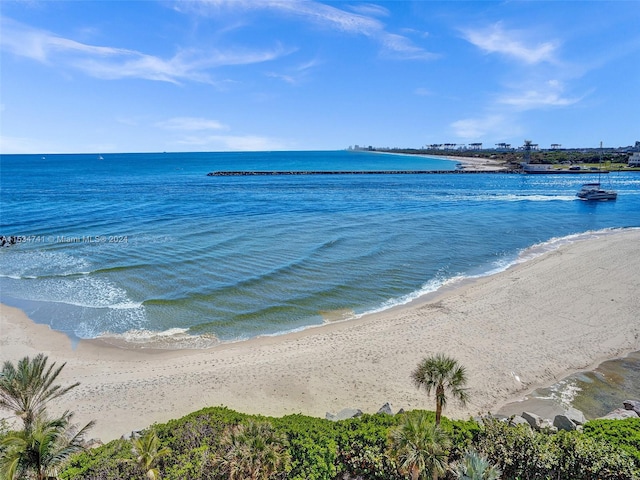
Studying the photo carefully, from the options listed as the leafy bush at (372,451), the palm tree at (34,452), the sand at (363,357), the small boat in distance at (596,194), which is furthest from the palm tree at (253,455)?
the small boat in distance at (596,194)

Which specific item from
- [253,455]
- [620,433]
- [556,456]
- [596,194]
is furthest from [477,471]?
[596,194]

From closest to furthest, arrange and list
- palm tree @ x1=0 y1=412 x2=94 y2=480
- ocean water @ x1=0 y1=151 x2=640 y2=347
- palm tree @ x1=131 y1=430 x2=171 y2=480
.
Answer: palm tree @ x1=0 y1=412 x2=94 y2=480, palm tree @ x1=131 y1=430 x2=171 y2=480, ocean water @ x1=0 y1=151 x2=640 y2=347

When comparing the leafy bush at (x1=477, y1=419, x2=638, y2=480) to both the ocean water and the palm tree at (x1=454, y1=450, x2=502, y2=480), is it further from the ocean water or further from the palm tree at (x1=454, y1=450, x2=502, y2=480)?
the ocean water

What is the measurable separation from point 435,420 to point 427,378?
201cm

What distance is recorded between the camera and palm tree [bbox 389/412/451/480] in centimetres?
1004

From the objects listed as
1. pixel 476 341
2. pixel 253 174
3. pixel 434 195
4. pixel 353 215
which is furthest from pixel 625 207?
pixel 253 174

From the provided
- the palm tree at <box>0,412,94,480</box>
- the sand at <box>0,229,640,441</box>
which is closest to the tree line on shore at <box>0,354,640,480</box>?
the palm tree at <box>0,412,94,480</box>

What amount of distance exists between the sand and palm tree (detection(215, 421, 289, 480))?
5575 mm

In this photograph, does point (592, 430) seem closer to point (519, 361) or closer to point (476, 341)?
point (519, 361)

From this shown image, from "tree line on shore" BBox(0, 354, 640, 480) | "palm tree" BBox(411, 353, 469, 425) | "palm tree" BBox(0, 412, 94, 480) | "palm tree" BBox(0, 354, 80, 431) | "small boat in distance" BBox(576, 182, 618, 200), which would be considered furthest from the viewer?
"small boat in distance" BBox(576, 182, 618, 200)

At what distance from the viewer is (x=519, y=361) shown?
64.8ft

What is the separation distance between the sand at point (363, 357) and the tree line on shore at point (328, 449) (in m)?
3.38

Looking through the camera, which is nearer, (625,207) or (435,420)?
(435,420)

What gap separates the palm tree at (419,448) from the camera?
10.0 meters
